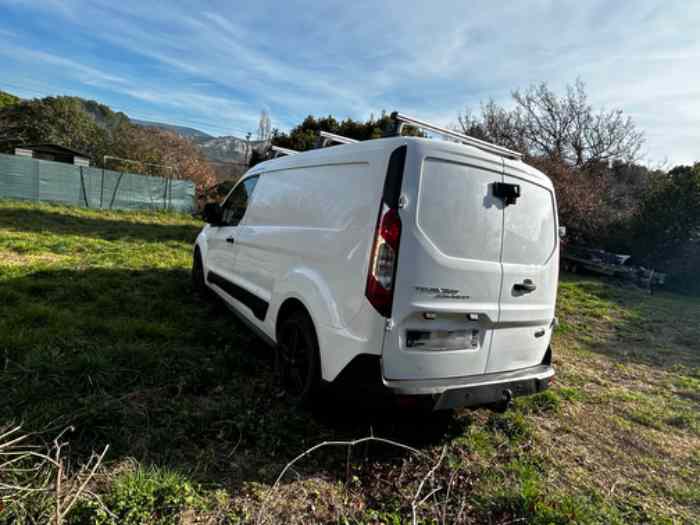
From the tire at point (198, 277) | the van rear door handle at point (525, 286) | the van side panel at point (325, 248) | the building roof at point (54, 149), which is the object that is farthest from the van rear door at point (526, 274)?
the building roof at point (54, 149)

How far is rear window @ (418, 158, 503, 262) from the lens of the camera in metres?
2.39

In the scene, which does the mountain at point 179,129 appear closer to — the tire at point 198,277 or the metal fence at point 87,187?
the metal fence at point 87,187

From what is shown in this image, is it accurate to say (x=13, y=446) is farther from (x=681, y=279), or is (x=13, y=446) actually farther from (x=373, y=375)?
(x=681, y=279)

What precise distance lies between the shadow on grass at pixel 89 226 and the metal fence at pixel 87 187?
148 cm

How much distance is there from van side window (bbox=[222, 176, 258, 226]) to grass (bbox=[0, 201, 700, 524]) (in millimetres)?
1216

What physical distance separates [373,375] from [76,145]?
31.6m

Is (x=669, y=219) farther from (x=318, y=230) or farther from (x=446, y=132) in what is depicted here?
(x=318, y=230)

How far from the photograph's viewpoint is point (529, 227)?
2852 millimetres

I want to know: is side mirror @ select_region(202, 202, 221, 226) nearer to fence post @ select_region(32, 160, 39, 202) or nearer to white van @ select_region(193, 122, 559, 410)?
white van @ select_region(193, 122, 559, 410)

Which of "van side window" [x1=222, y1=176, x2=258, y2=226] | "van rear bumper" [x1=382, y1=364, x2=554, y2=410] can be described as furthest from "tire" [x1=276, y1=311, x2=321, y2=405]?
"van side window" [x1=222, y1=176, x2=258, y2=226]

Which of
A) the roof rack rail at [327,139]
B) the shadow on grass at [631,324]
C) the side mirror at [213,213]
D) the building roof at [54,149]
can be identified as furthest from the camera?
the building roof at [54,149]

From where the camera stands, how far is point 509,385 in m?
2.65

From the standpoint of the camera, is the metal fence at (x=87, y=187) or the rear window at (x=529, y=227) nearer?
the rear window at (x=529, y=227)

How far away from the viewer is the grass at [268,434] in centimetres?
218
